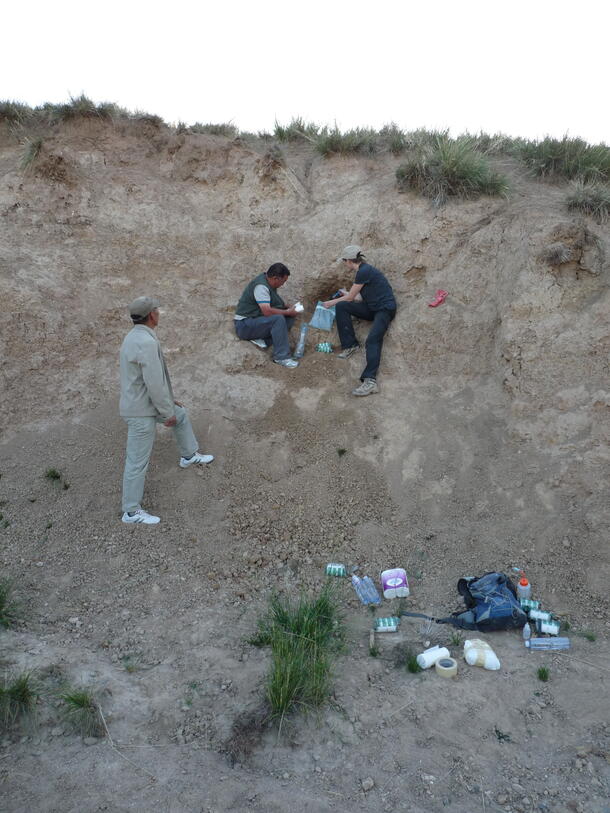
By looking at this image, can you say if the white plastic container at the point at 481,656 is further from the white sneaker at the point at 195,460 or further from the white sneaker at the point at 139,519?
the white sneaker at the point at 195,460

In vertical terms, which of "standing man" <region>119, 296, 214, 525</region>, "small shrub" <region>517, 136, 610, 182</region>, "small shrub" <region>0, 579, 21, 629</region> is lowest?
"small shrub" <region>0, 579, 21, 629</region>

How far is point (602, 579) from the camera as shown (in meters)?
4.60

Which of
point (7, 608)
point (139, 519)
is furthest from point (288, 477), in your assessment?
point (7, 608)

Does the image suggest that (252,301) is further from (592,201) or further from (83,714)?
(83,714)

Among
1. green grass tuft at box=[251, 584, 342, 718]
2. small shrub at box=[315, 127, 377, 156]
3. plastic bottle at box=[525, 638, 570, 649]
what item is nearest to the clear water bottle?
green grass tuft at box=[251, 584, 342, 718]

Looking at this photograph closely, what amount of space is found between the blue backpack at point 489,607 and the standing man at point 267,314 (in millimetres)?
3313

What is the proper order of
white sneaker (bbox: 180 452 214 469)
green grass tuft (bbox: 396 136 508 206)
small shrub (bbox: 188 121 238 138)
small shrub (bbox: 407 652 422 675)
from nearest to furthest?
small shrub (bbox: 407 652 422 675) → white sneaker (bbox: 180 452 214 469) → green grass tuft (bbox: 396 136 508 206) → small shrub (bbox: 188 121 238 138)

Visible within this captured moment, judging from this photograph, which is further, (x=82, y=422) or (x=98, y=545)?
(x=82, y=422)

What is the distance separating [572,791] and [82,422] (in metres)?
5.36

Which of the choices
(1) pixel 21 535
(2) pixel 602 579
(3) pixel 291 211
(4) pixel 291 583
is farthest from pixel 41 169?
(2) pixel 602 579

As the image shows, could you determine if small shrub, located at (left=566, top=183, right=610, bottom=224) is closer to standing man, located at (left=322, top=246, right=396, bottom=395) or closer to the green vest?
standing man, located at (left=322, top=246, right=396, bottom=395)

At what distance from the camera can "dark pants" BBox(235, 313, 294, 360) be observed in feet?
22.0

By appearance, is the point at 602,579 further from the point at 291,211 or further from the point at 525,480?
the point at 291,211

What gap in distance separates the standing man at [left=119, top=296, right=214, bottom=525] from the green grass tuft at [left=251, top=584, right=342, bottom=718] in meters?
1.77
